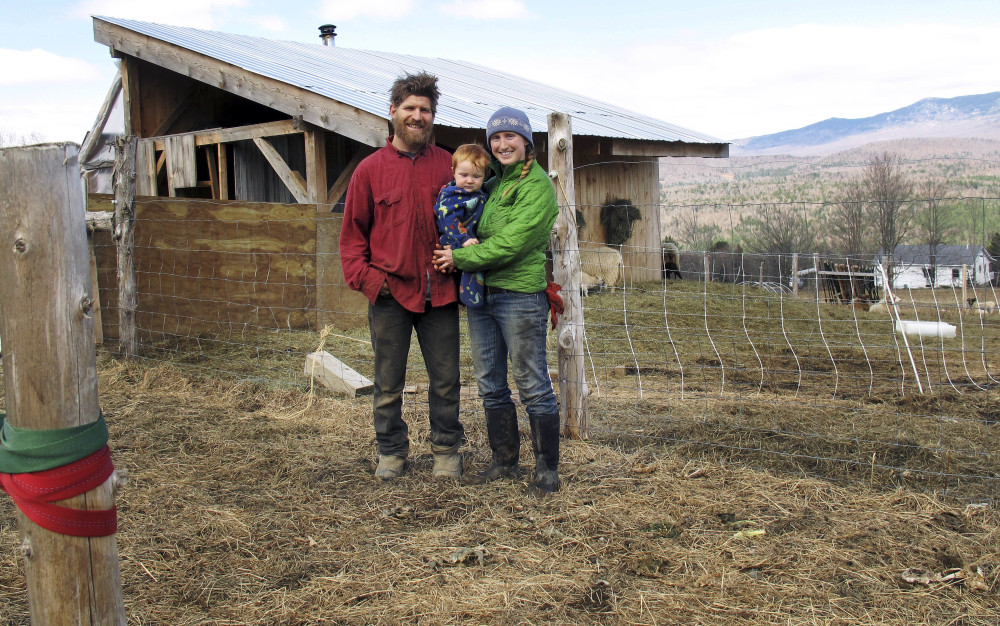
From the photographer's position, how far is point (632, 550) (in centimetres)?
312

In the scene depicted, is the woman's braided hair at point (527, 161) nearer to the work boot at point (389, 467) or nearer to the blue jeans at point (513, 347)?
the blue jeans at point (513, 347)

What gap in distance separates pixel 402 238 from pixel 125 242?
14.0ft

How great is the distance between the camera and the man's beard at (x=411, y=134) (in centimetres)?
366

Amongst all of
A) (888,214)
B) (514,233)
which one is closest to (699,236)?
(888,214)

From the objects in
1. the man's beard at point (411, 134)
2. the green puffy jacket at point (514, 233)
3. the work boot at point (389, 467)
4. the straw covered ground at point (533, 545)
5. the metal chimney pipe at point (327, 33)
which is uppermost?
the metal chimney pipe at point (327, 33)

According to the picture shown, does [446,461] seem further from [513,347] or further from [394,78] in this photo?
[394,78]

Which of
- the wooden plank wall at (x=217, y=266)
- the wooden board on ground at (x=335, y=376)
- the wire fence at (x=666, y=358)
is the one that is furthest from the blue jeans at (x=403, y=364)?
the wooden plank wall at (x=217, y=266)

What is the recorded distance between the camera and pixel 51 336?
1.90 meters

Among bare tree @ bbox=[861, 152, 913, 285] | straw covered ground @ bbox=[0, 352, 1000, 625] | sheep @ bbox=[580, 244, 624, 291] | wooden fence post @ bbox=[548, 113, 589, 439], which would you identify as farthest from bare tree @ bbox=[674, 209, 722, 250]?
straw covered ground @ bbox=[0, 352, 1000, 625]

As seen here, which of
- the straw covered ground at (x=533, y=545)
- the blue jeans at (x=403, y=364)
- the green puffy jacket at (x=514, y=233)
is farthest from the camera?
the blue jeans at (x=403, y=364)

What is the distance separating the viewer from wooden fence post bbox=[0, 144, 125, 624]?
1857 millimetres

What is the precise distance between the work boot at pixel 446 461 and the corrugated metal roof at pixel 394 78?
5178 millimetres

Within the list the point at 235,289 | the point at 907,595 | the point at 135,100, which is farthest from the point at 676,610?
the point at 135,100

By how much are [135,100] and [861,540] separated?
12.2 meters
